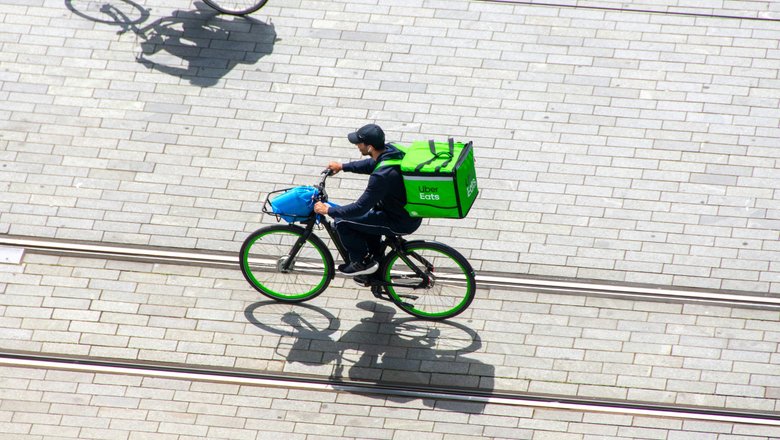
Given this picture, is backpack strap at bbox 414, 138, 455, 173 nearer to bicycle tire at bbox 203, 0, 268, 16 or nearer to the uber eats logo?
the uber eats logo

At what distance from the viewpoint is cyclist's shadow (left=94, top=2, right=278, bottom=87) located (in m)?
11.9

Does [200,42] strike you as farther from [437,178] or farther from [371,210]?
[437,178]

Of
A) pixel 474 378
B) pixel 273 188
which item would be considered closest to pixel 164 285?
pixel 273 188

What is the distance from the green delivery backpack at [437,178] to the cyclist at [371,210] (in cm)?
11

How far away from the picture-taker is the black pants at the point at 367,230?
8750mm

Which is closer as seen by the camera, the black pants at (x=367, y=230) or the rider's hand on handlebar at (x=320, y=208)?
the rider's hand on handlebar at (x=320, y=208)

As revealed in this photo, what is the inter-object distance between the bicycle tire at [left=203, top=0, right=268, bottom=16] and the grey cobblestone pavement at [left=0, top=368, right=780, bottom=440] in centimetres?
513

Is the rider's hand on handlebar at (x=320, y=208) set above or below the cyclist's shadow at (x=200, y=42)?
below

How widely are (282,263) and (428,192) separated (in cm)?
171

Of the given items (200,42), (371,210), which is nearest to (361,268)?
(371,210)

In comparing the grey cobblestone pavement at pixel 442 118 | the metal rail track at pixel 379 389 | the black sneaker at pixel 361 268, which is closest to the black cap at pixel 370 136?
the black sneaker at pixel 361 268

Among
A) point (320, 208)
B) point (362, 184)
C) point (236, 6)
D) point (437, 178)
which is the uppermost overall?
point (236, 6)

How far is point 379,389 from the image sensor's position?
8.88m

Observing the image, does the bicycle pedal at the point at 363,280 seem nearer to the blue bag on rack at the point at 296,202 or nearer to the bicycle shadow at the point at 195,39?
the blue bag on rack at the point at 296,202
